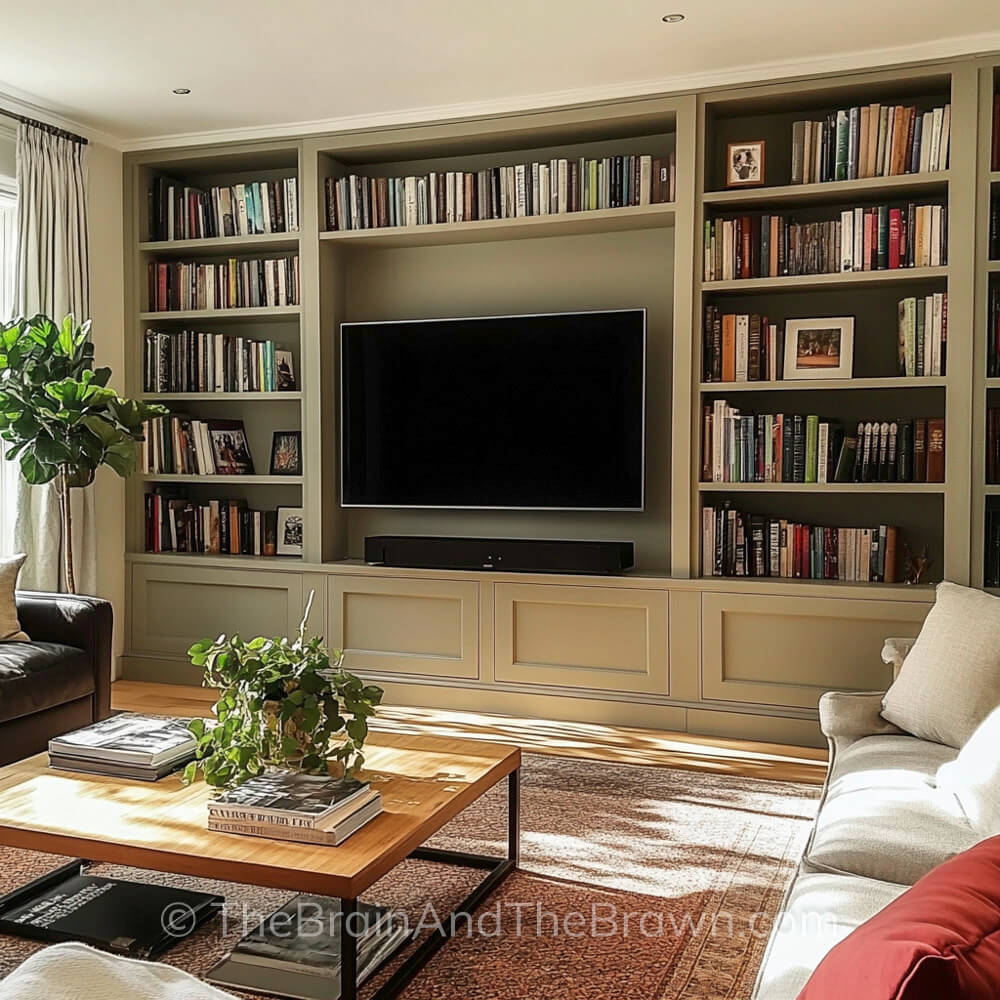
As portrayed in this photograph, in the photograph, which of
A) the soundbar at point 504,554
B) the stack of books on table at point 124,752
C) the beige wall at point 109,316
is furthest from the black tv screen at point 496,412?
the stack of books on table at point 124,752

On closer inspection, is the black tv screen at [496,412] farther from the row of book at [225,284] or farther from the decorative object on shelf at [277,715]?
the decorative object on shelf at [277,715]

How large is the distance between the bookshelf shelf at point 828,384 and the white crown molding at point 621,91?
1147 millimetres

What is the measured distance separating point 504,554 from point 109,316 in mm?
2256

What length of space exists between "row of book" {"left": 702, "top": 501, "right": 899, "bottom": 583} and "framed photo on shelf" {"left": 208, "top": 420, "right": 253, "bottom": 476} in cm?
228

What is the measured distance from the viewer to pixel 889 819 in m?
2.14

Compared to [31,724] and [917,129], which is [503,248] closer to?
[917,129]

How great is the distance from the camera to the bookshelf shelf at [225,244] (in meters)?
5.03

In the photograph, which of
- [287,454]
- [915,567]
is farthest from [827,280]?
[287,454]

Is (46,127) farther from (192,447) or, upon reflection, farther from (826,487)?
(826,487)

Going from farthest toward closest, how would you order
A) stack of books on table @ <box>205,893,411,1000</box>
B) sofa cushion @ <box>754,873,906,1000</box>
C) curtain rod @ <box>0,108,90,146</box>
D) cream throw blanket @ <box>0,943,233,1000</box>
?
1. curtain rod @ <box>0,108,90,146</box>
2. stack of books on table @ <box>205,893,411,1000</box>
3. sofa cushion @ <box>754,873,906,1000</box>
4. cream throw blanket @ <box>0,943,233,1000</box>

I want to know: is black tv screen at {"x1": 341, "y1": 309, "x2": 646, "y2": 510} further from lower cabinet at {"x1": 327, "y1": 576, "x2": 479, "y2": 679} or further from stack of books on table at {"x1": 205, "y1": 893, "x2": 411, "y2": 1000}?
stack of books on table at {"x1": 205, "y1": 893, "x2": 411, "y2": 1000}

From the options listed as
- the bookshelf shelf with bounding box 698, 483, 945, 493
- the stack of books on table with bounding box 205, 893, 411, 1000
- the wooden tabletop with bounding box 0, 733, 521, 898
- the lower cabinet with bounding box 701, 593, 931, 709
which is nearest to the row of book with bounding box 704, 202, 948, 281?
the bookshelf shelf with bounding box 698, 483, 945, 493

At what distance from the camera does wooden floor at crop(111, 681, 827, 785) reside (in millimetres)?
3934

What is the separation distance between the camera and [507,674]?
4645mm
